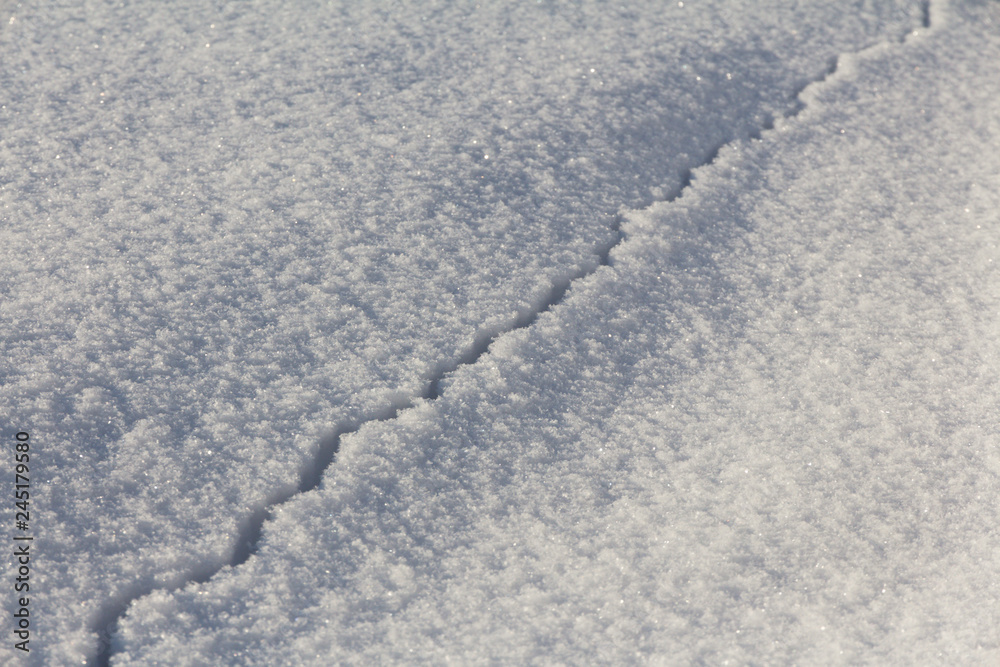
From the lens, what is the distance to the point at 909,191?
167 centimetres

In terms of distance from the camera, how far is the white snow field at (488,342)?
3.51ft

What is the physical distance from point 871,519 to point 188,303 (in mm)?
1278

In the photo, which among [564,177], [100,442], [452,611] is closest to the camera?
[452,611]

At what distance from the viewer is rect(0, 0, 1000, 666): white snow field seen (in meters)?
1.07

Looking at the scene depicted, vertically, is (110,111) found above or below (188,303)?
above

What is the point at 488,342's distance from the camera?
1332 mm

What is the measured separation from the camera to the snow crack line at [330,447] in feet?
3.35

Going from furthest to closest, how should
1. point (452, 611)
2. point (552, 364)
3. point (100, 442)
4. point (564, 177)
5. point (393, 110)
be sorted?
point (393, 110)
point (564, 177)
point (552, 364)
point (100, 442)
point (452, 611)

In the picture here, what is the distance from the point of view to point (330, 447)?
1.19m

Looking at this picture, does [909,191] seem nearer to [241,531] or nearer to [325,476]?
[325,476]

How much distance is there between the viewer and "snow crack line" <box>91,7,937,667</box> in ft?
3.35

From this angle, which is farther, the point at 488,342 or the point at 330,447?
the point at 488,342

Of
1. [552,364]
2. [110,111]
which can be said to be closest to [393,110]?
[110,111]

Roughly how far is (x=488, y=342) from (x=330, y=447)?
350 millimetres
